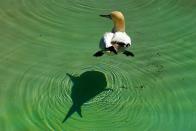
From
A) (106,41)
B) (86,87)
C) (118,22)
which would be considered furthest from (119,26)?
(86,87)

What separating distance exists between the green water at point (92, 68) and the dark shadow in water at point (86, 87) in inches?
0.4

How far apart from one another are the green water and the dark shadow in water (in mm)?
11

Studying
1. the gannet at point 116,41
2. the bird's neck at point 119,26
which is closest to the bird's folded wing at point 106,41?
the gannet at point 116,41

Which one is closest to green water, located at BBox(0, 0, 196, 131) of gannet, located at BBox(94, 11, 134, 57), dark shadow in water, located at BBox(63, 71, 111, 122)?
dark shadow in water, located at BBox(63, 71, 111, 122)

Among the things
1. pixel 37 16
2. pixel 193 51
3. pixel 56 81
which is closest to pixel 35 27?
pixel 37 16

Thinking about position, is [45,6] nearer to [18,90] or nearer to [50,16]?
[50,16]

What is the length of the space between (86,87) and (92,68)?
29 centimetres

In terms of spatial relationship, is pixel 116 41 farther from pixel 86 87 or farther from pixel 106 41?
pixel 86 87

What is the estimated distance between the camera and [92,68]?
5496 mm

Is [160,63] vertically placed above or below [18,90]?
above

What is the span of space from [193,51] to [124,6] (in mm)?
1248

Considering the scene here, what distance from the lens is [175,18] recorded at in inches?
253

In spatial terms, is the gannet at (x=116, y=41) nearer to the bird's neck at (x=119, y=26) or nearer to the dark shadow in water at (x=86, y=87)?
the bird's neck at (x=119, y=26)

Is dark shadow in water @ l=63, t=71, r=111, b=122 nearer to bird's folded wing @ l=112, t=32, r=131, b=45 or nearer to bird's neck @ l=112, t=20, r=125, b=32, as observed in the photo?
bird's folded wing @ l=112, t=32, r=131, b=45
